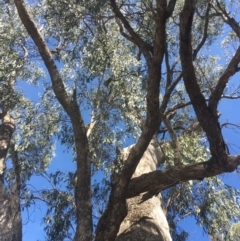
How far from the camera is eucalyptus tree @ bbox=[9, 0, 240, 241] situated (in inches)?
144

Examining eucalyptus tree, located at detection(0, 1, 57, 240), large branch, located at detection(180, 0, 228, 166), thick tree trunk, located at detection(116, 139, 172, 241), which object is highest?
eucalyptus tree, located at detection(0, 1, 57, 240)

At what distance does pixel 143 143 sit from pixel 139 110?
2.00 meters

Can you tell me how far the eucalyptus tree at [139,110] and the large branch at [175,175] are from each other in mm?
10

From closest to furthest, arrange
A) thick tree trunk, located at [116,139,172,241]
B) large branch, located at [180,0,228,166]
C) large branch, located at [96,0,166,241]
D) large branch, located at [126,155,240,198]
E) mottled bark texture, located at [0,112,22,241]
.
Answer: large branch, located at [180,0,228,166], large branch, located at [96,0,166,241], large branch, located at [126,155,240,198], thick tree trunk, located at [116,139,172,241], mottled bark texture, located at [0,112,22,241]

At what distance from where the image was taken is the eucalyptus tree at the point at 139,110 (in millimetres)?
3646

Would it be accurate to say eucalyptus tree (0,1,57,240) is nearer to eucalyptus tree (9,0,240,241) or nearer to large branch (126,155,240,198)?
eucalyptus tree (9,0,240,241)

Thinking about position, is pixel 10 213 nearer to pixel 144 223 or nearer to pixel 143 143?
pixel 144 223

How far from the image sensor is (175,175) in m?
3.94

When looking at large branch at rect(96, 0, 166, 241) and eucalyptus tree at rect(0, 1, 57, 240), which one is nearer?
large branch at rect(96, 0, 166, 241)

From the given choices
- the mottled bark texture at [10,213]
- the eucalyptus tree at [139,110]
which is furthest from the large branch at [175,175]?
the mottled bark texture at [10,213]

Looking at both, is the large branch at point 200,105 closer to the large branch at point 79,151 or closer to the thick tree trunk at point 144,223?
the thick tree trunk at point 144,223

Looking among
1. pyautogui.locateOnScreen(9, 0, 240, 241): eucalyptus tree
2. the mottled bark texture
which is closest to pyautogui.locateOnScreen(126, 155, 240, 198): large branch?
pyautogui.locateOnScreen(9, 0, 240, 241): eucalyptus tree

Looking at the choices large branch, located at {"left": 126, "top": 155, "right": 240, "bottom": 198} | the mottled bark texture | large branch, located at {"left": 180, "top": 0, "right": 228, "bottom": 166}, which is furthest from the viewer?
the mottled bark texture

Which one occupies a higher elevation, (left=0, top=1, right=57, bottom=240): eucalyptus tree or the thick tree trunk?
(left=0, top=1, right=57, bottom=240): eucalyptus tree
